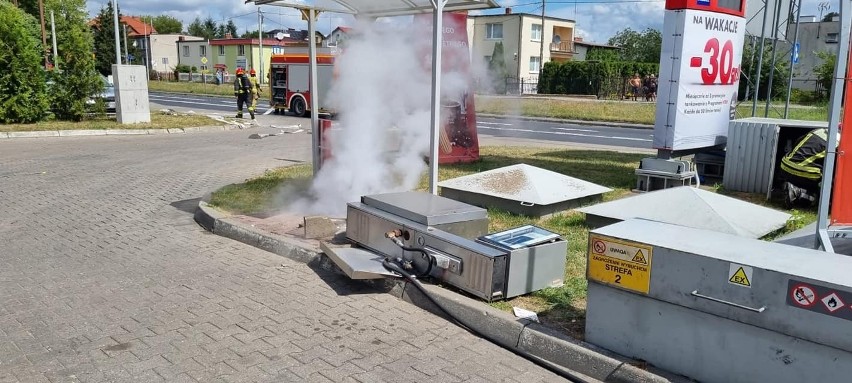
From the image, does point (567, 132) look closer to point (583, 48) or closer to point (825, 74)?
point (825, 74)

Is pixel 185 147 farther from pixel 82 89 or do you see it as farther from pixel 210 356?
pixel 210 356

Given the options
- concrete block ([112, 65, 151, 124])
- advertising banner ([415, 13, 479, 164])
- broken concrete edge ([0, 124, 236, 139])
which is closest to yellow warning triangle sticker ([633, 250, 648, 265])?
advertising banner ([415, 13, 479, 164])

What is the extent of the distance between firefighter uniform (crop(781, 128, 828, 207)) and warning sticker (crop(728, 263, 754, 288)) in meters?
5.61

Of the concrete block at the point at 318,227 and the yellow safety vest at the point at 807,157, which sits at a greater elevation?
the yellow safety vest at the point at 807,157

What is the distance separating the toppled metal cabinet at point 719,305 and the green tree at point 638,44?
6734cm

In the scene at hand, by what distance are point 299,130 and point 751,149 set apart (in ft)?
46.0

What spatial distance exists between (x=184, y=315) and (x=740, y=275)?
144 inches

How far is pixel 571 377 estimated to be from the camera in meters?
3.66

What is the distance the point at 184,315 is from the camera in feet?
15.0

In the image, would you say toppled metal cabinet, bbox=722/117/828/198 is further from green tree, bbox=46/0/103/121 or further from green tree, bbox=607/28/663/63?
green tree, bbox=607/28/663/63

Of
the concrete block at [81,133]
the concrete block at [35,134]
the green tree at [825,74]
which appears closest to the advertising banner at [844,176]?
the concrete block at [81,133]

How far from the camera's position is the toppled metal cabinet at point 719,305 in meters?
2.92

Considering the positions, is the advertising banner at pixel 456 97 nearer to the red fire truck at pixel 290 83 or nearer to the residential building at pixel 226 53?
the red fire truck at pixel 290 83

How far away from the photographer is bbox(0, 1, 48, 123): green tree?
56.4 ft
